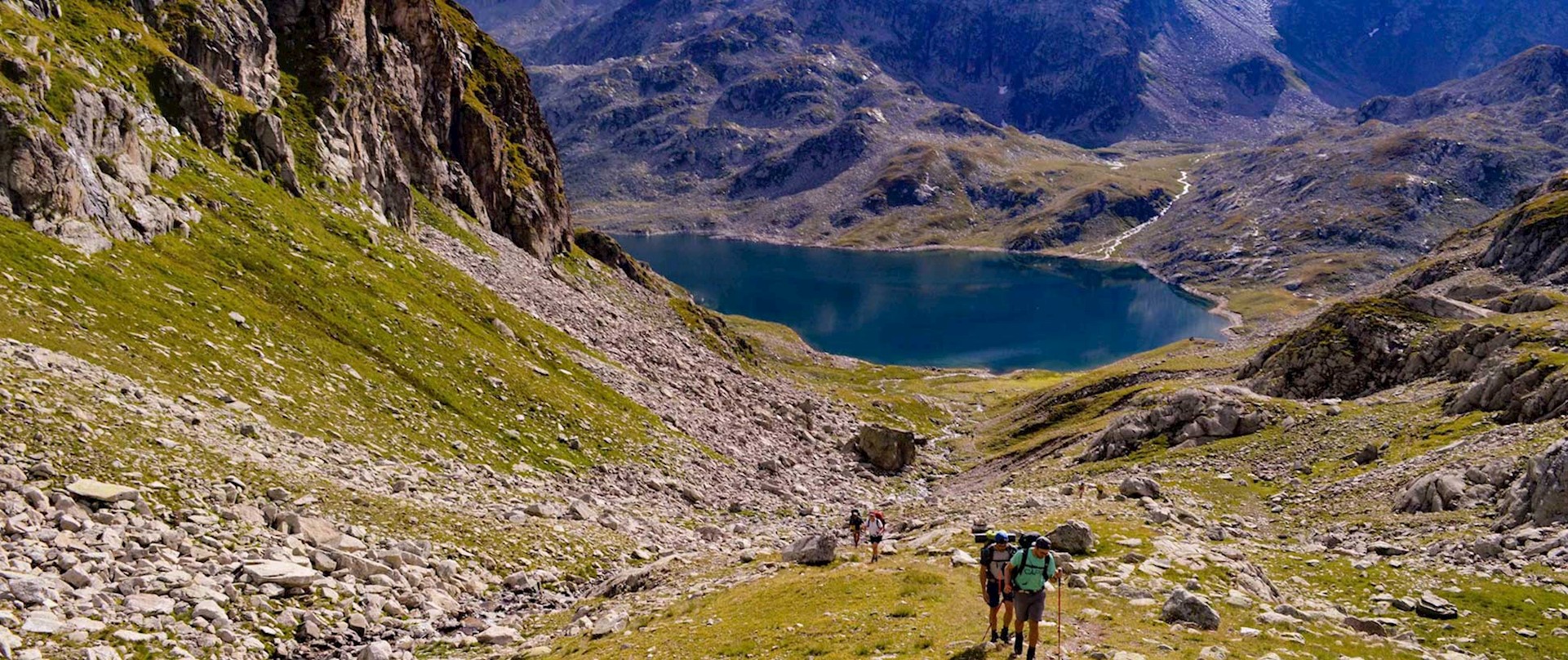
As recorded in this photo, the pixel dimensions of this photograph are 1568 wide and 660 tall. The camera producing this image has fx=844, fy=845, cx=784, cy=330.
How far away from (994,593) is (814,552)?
11.3 m

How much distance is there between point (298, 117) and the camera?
61.8m

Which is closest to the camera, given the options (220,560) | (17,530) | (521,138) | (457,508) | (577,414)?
(17,530)

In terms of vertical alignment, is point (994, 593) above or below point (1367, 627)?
below

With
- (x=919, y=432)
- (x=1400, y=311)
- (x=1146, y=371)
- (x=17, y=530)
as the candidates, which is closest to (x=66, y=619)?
(x=17, y=530)

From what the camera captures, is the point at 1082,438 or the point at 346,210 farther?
the point at 1082,438

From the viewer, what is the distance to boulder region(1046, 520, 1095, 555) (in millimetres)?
27828

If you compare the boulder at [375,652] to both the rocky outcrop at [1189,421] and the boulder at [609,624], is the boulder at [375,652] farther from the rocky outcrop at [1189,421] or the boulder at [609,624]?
the rocky outcrop at [1189,421]

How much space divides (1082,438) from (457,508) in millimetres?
52624

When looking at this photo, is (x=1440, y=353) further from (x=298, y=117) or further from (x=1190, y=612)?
(x=298, y=117)

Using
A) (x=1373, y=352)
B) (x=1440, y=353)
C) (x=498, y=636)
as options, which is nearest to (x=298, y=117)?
(x=498, y=636)

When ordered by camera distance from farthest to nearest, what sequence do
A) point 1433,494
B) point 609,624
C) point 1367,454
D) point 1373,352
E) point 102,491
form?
point 1373,352 < point 1367,454 < point 1433,494 < point 609,624 < point 102,491

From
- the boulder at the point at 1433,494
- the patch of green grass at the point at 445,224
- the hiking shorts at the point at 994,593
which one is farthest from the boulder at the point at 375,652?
the patch of green grass at the point at 445,224

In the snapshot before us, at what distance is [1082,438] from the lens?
68625mm

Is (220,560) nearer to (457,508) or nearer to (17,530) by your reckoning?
(17,530)
